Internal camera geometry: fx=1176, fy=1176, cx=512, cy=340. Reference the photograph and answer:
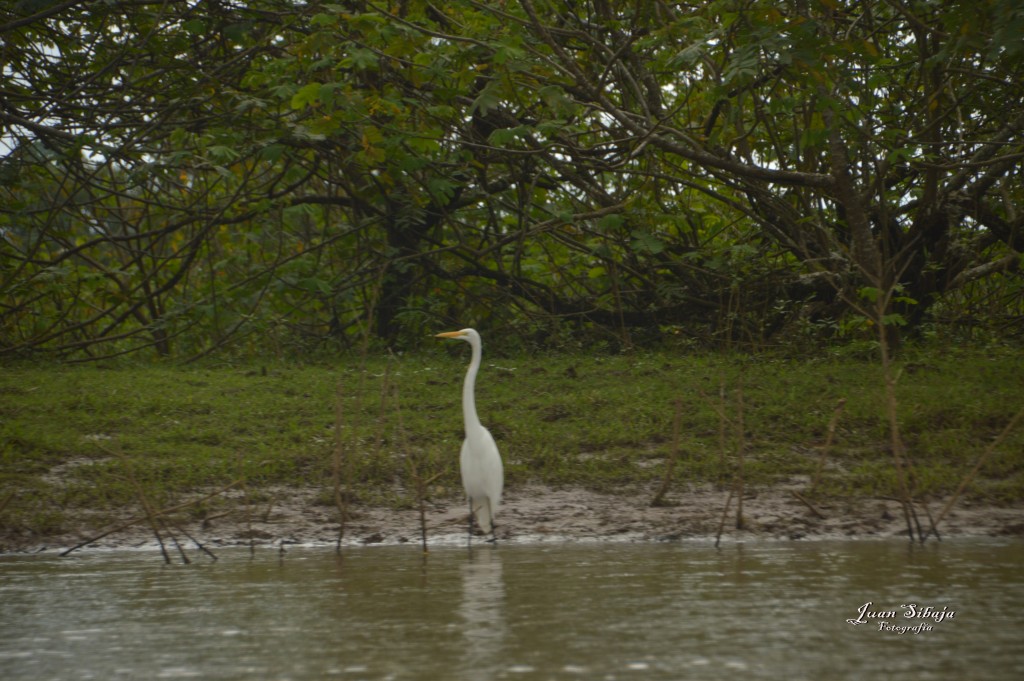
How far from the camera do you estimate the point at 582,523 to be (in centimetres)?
731

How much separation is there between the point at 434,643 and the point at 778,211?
7.76 metres

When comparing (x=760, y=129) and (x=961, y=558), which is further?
(x=760, y=129)

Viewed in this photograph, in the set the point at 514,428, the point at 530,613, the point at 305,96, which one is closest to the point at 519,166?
the point at 305,96

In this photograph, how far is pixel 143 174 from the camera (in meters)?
11.0

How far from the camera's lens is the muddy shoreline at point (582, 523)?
23.0 feet

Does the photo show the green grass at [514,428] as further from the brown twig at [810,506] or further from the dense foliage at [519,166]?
the dense foliage at [519,166]

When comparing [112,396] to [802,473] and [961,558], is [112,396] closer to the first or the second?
[802,473]

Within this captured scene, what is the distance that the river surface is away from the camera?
13.9ft

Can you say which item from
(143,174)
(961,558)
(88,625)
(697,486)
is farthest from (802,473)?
(143,174)

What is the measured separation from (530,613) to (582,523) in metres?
2.26

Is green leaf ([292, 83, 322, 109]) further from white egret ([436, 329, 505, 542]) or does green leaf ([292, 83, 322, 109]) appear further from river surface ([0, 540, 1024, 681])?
river surface ([0, 540, 1024, 681])

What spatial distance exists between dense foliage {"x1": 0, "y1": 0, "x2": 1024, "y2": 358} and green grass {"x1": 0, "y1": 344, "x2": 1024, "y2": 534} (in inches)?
51.6

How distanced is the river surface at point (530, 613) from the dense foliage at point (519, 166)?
142 inches

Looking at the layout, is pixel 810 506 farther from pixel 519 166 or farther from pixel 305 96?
pixel 519 166
